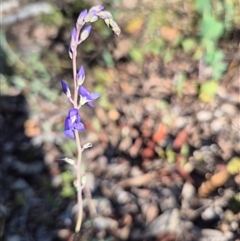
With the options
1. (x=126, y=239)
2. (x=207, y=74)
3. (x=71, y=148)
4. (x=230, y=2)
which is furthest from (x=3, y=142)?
(x=230, y=2)

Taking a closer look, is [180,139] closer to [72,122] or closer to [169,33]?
[169,33]

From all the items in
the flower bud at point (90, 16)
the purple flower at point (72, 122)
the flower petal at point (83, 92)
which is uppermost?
the flower bud at point (90, 16)

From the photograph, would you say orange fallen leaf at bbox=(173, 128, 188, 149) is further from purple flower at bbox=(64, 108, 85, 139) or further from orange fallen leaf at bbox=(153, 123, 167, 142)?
purple flower at bbox=(64, 108, 85, 139)

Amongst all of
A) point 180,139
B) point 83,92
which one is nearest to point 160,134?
point 180,139

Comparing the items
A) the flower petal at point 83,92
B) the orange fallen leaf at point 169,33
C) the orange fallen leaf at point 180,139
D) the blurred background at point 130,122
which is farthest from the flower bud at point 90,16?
the orange fallen leaf at point 169,33

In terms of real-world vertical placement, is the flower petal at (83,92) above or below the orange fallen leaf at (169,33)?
above

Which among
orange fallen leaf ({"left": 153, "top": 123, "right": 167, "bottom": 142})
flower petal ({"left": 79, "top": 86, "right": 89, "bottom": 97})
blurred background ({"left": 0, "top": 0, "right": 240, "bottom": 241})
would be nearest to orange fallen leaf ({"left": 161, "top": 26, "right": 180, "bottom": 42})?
blurred background ({"left": 0, "top": 0, "right": 240, "bottom": 241})

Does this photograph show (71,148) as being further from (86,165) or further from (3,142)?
(3,142)

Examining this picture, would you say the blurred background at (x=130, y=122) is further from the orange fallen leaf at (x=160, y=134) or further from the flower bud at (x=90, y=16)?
the flower bud at (x=90, y=16)
